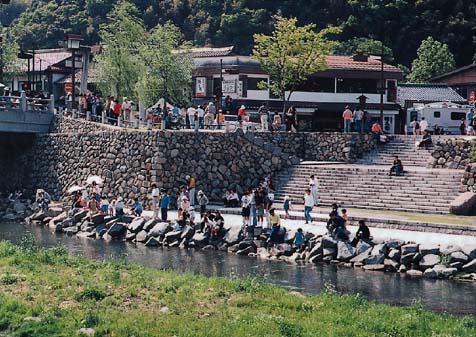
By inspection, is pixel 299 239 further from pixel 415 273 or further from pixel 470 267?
pixel 470 267

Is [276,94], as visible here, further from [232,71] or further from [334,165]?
[334,165]

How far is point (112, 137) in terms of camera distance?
4150 cm

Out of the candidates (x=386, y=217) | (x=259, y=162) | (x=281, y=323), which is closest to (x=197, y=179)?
(x=259, y=162)

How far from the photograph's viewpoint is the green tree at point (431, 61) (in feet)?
238

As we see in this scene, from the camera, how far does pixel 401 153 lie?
138 ft

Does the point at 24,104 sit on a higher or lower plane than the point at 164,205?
higher

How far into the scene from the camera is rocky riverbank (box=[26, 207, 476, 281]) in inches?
1033

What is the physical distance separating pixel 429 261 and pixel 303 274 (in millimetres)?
3754

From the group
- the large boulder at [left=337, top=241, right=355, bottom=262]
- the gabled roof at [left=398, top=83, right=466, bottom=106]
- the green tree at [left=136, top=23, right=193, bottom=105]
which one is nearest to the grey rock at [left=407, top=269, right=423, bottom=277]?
the large boulder at [left=337, top=241, right=355, bottom=262]

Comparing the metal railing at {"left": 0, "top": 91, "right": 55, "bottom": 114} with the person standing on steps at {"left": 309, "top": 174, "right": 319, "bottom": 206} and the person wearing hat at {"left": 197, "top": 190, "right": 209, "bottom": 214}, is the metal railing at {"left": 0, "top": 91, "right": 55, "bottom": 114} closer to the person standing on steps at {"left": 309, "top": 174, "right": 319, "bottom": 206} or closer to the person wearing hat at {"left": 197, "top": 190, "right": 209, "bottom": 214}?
the person wearing hat at {"left": 197, "top": 190, "right": 209, "bottom": 214}

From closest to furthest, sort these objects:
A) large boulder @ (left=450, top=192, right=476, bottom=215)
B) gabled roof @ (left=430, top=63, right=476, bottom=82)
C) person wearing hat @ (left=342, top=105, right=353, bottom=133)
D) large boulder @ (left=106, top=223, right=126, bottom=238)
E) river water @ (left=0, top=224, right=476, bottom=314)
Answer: river water @ (left=0, top=224, right=476, bottom=314) → large boulder @ (left=450, top=192, right=476, bottom=215) → large boulder @ (left=106, top=223, right=126, bottom=238) → person wearing hat @ (left=342, top=105, right=353, bottom=133) → gabled roof @ (left=430, top=63, right=476, bottom=82)

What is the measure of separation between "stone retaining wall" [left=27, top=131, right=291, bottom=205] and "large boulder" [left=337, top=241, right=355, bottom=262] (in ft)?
37.0

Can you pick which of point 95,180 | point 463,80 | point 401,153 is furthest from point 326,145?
point 463,80

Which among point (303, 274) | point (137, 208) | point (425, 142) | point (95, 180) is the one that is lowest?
point (303, 274)
